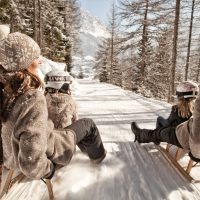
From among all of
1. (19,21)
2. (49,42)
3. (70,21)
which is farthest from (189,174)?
(70,21)

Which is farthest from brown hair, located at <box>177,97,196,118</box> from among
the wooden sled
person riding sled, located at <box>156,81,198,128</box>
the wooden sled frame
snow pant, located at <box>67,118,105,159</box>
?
the wooden sled frame

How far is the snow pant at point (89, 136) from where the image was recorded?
3.68 meters

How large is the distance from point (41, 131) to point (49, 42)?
25.2m

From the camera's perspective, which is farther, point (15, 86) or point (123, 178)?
point (123, 178)

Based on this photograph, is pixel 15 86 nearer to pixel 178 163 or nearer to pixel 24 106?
pixel 24 106

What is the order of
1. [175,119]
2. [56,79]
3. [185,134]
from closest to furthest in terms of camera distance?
[185,134], [56,79], [175,119]

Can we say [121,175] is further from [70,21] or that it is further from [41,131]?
[70,21]

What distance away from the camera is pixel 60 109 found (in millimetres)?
3965

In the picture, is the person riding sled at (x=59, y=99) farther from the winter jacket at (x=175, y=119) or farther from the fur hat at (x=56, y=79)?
the winter jacket at (x=175, y=119)

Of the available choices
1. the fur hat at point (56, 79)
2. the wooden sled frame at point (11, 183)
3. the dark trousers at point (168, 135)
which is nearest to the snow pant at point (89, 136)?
the fur hat at point (56, 79)

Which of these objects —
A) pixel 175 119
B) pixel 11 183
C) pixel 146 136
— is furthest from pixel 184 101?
pixel 11 183

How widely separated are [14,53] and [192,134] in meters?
2.13

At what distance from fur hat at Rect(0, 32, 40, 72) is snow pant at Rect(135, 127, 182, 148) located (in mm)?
2389

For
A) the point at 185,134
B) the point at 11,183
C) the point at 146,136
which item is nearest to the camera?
the point at 11,183
